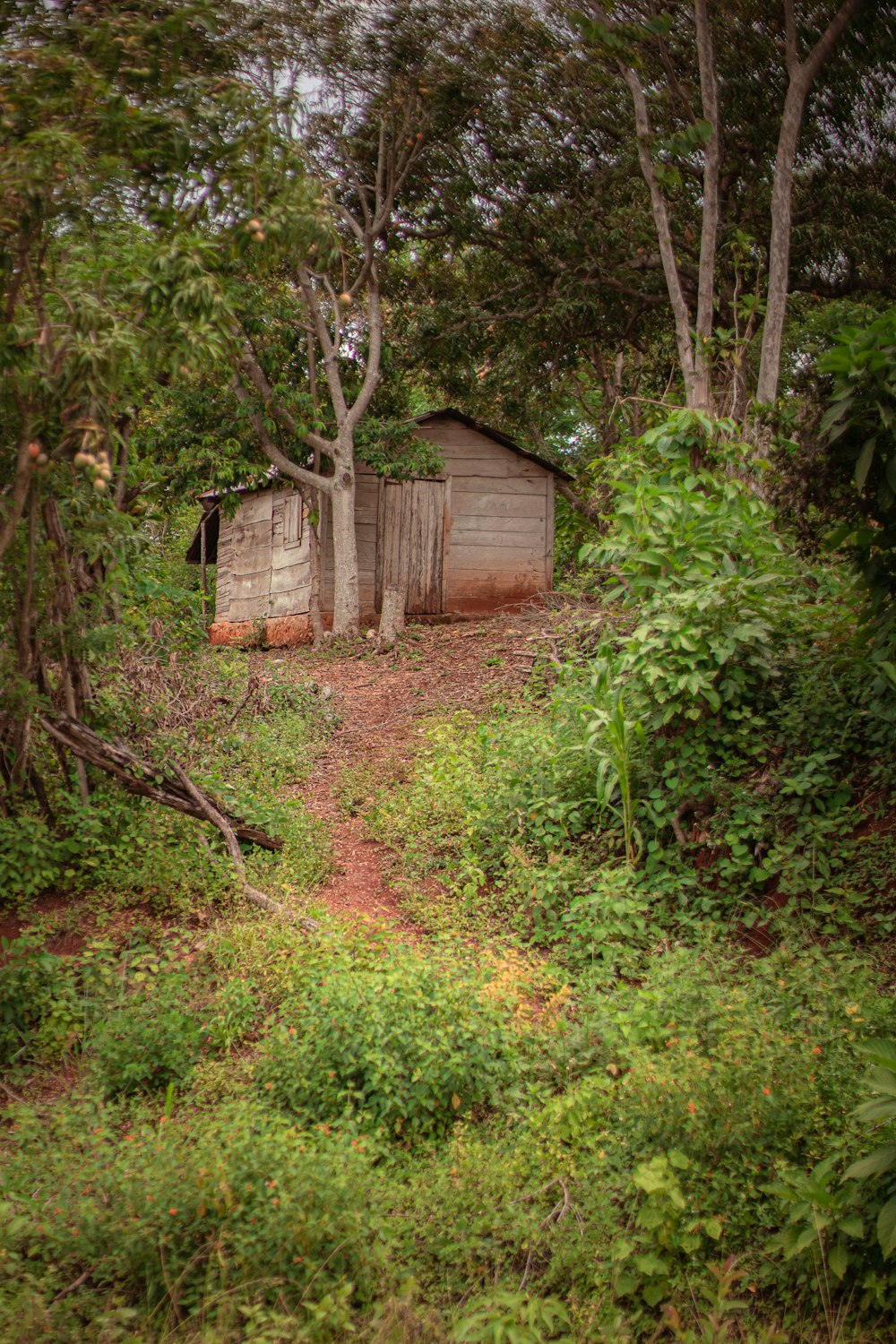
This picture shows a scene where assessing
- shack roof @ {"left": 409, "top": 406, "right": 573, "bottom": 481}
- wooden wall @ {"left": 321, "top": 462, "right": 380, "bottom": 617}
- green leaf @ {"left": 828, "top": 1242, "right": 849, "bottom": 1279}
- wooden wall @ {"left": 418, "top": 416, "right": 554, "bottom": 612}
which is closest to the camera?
green leaf @ {"left": 828, "top": 1242, "right": 849, "bottom": 1279}

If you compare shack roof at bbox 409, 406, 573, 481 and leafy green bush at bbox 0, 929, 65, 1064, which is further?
shack roof at bbox 409, 406, 573, 481

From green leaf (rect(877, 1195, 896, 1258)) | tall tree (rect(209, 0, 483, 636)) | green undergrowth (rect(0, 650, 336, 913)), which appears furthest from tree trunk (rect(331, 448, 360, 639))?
green leaf (rect(877, 1195, 896, 1258))

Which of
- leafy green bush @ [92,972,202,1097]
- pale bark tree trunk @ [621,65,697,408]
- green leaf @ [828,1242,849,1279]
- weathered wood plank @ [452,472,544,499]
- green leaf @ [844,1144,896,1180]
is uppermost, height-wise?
pale bark tree trunk @ [621,65,697,408]

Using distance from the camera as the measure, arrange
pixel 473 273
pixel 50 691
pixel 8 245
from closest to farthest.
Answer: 1. pixel 8 245
2. pixel 50 691
3. pixel 473 273

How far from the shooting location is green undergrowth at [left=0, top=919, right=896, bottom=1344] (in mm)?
3125

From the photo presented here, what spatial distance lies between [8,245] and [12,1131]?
3552 millimetres

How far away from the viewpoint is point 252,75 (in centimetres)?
494

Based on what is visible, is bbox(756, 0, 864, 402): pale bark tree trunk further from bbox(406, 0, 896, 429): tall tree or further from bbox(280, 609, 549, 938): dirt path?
bbox(280, 609, 549, 938): dirt path

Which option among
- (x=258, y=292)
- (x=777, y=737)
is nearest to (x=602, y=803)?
(x=777, y=737)

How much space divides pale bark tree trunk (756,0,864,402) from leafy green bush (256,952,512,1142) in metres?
7.52

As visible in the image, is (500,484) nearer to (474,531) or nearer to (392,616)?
(474,531)

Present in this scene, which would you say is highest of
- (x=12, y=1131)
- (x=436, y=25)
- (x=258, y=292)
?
(x=436, y=25)

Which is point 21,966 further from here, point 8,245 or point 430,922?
point 8,245

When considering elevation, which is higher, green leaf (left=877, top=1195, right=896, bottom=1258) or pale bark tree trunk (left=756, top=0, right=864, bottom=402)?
pale bark tree trunk (left=756, top=0, right=864, bottom=402)
